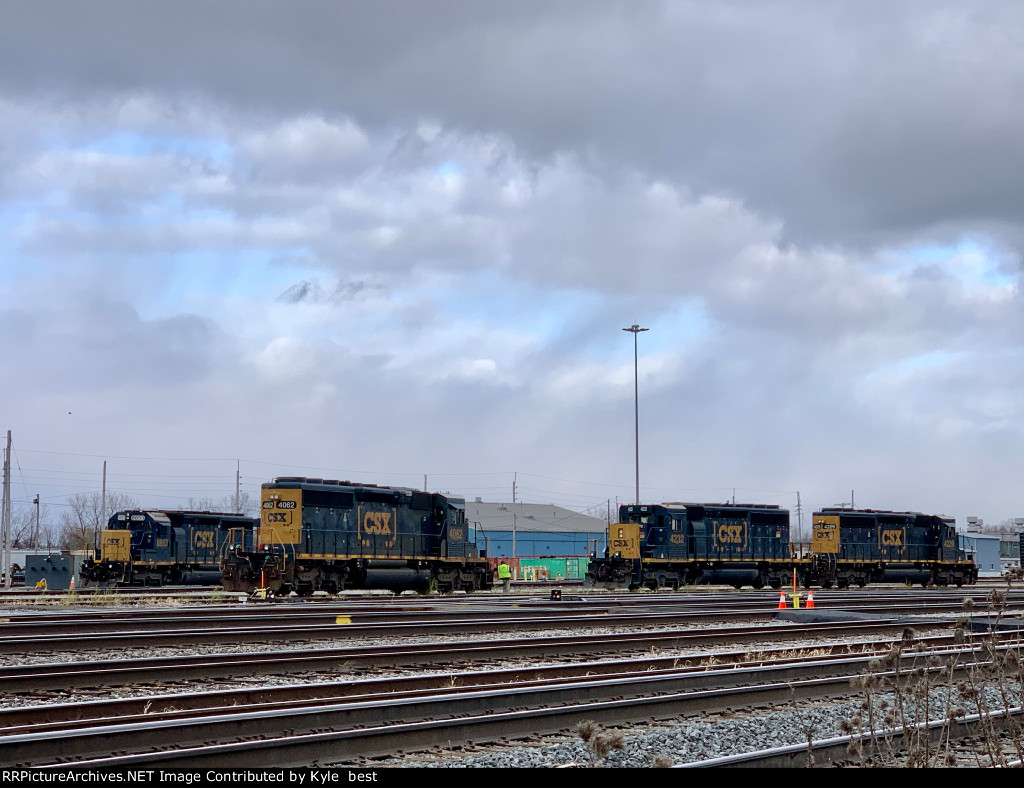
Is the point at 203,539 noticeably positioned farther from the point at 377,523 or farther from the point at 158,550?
the point at 377,523

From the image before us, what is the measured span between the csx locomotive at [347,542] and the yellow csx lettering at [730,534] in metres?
11.9

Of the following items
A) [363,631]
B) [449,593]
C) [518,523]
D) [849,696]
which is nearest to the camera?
[849,696]

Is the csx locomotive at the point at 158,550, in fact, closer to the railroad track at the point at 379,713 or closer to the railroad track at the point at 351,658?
the railroad track at the point at 351,658

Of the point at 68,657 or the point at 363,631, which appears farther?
the point at 363,631

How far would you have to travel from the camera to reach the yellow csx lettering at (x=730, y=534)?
4369cm

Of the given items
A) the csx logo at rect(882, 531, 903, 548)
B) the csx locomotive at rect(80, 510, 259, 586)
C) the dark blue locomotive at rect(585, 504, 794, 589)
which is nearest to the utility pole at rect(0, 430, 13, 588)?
the csx locomotive at rect(80, 510, 259, 586)

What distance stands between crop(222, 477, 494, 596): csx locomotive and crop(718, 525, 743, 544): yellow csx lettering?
1188 cm

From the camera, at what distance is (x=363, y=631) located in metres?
18.0

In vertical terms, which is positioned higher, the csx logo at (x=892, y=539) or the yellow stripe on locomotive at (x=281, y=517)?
the yellow stripe on locomotive at (x=281, y=517)

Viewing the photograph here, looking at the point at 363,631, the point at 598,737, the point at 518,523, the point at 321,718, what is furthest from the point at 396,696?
the point at 518,523

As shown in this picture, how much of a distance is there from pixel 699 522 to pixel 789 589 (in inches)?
202

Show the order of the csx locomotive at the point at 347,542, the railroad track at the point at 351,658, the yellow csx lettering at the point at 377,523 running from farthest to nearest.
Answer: the yellow csx lettering at the point at 377,523 < the csx locomotive at the point at 347,542 < the railroad track at the point at 351,658

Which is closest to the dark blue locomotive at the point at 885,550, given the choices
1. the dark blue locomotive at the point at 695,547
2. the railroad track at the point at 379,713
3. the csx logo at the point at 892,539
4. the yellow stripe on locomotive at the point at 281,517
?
the csx logo at the point at 892,539

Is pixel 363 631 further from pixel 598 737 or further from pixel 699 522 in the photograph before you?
pixel 699 522
